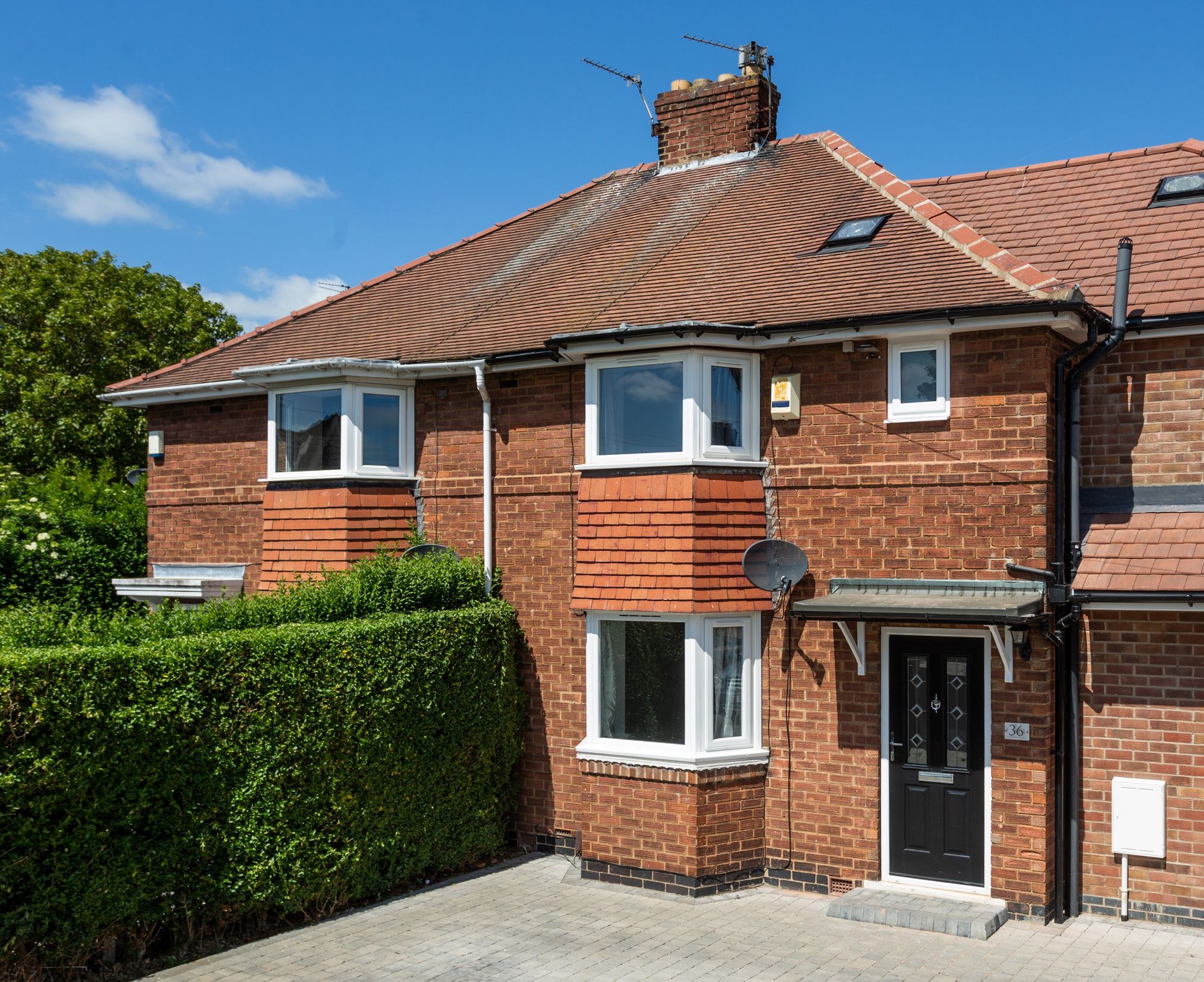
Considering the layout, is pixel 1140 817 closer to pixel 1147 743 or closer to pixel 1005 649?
pixel 1147 743

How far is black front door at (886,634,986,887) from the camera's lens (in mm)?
9477

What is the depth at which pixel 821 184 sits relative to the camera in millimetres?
12523

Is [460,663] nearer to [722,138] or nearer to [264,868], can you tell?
[264,868]

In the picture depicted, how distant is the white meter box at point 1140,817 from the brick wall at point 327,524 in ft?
24.5

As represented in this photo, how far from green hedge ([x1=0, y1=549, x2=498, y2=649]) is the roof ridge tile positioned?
5.73 metres

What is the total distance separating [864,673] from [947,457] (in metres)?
2.05

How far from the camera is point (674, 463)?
401 inches

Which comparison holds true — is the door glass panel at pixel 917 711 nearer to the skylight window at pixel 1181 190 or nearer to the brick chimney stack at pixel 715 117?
the skylight window at pixel 1181 190

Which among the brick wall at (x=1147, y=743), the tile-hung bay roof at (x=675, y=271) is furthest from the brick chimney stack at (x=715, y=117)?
→ the brick wall at (x=1147, y=743)

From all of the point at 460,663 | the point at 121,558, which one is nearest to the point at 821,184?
the point at 460,663

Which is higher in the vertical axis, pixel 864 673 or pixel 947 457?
pixel 947 457

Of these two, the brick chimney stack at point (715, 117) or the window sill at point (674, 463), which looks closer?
the window sill at point (674, 463)

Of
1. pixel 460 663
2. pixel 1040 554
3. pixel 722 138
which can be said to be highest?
pixel 722 138

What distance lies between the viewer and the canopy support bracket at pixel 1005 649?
9.04 meters
